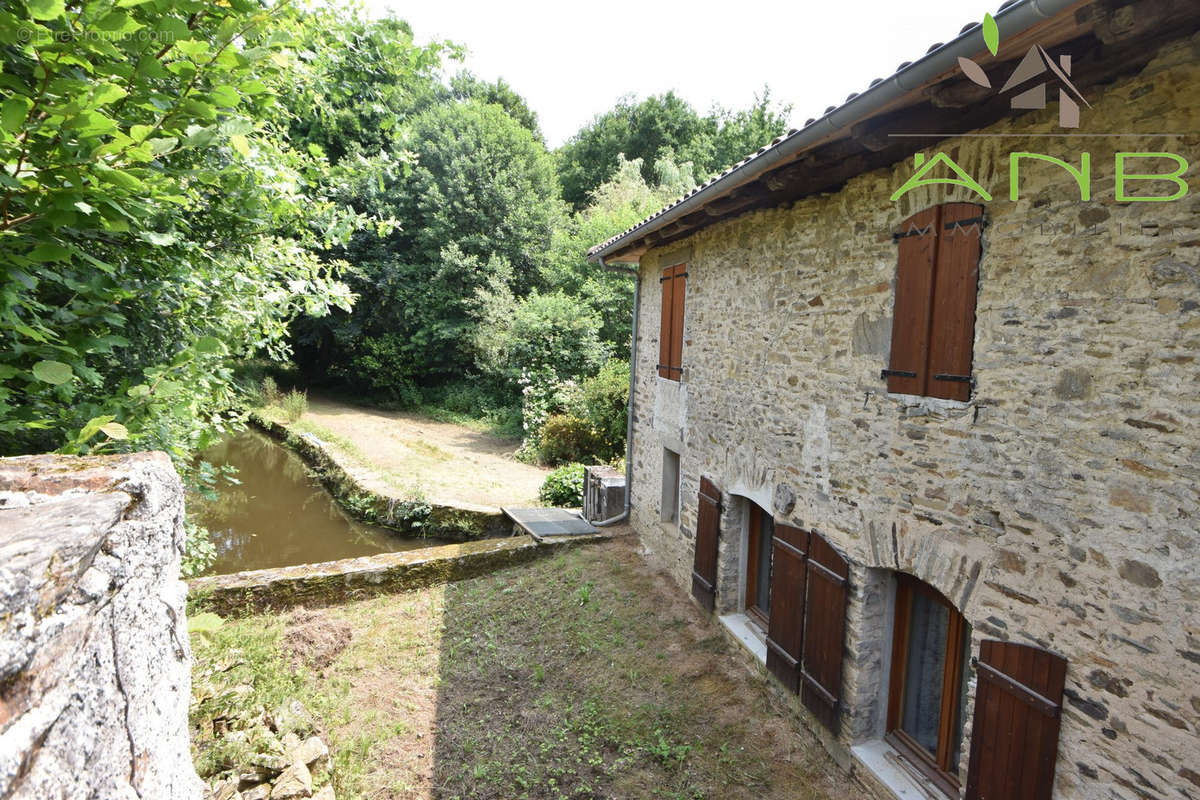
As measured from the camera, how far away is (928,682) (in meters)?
3.90

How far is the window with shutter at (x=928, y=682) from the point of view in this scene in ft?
12.0

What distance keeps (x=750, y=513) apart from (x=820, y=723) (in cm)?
200

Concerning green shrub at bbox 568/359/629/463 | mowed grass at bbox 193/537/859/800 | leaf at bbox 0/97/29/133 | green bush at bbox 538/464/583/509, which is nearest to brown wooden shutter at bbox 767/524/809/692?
mowed grass at bbox 193/537/859/800

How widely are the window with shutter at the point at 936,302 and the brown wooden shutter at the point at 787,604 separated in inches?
61.8

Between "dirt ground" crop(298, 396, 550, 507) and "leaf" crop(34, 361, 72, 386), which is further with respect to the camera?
"dirt ground" crop(298, 396, 550, 507)

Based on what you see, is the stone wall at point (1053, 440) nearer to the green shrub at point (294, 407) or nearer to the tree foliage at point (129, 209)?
the tree foliage at point (129, 209)

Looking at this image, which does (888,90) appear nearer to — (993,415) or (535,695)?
(993,415)

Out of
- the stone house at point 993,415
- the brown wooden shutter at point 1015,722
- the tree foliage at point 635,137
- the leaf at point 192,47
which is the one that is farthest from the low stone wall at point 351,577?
the tree foliage at point 635,137

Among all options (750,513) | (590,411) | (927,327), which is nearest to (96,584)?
(927,327)

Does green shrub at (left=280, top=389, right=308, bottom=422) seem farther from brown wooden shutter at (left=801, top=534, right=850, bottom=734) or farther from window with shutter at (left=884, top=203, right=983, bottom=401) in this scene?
window with shutter at (left=884, top=203, right=983, bottom=401)

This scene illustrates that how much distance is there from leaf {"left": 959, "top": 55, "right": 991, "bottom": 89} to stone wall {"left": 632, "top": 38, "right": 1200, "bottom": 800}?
0.50 m

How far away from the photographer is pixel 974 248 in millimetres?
3307

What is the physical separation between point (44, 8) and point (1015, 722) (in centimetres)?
444

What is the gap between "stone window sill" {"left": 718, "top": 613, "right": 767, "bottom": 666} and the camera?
5.31 metres
